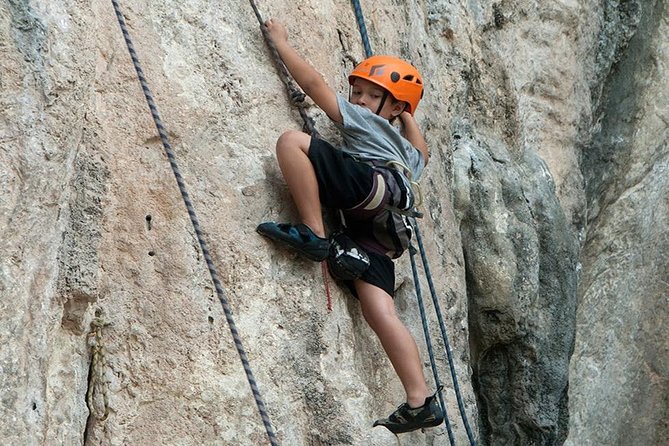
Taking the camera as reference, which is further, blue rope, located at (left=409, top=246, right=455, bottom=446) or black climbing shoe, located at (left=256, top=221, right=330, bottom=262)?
blue rope, located at (left=409, top=246, right=455, bottom=446)

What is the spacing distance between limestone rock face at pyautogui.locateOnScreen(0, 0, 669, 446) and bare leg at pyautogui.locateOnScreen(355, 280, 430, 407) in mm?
109

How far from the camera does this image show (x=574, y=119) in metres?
8.86

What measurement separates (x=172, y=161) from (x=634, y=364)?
5.37 m

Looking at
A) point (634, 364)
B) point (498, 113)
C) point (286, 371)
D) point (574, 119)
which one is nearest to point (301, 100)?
point (286, 371)

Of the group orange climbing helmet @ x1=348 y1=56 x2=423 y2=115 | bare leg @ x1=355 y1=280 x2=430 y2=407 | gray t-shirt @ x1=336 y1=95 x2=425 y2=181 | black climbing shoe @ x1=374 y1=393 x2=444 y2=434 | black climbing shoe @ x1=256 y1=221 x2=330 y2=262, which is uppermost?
orange climbing helmet @ x1=348 y1=56 x2=423 y2=115

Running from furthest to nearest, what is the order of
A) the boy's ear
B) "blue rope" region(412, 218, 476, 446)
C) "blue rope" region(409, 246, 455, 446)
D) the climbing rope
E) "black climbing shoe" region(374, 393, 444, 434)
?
"blue rope" region(412, 218, 476, 446), "blue rope" region(409, 246, 455, 446), the boy's ear, "black climbing shoe" region(374, 393, 444, 434), the climbing rope

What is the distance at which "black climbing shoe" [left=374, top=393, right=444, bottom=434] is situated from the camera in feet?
18.1

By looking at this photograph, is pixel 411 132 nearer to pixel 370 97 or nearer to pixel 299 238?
pixel 370 97

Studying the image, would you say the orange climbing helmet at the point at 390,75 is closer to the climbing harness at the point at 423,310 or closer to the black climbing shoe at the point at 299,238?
the climbing harness at the point at 423,310

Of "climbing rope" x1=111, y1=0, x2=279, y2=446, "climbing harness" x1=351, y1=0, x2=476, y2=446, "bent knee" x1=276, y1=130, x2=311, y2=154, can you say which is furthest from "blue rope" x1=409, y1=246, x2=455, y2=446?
"climbing rope" x1=111, y1=0, x2=279, y2=446

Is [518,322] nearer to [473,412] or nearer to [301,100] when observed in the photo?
[473,412]

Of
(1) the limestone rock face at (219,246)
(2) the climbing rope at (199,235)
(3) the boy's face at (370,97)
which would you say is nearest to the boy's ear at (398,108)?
(3) the boy's face at (370,97)

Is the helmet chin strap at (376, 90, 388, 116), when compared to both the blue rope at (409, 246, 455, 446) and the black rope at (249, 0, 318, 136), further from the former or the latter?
the blue rope at (409, 246, 455, 446)

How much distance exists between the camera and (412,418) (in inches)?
218
